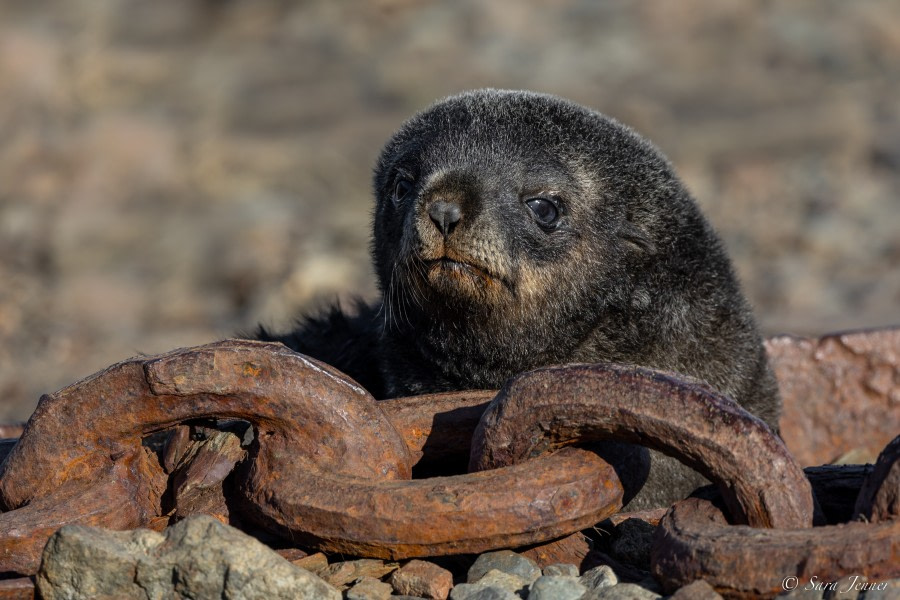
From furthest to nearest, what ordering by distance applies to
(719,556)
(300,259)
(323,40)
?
1. (323,40)
2. (300,259)
3. (719,556)

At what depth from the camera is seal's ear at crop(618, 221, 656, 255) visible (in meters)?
4.45

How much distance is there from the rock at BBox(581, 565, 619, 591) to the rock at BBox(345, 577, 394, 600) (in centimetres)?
41

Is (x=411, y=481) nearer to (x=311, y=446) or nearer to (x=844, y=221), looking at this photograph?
(x=311, y=446)

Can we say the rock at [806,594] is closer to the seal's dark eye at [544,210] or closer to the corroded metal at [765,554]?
the corroded metal at [765,554]

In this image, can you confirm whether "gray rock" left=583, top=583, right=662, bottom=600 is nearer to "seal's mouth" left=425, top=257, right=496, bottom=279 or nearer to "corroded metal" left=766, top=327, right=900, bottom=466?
"seal's mouth" left=425, top=257, right=496, bottom=279

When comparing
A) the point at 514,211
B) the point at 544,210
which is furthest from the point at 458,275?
the point at 544,210

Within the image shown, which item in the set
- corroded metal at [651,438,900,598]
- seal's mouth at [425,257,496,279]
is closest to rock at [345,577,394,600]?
corroded metal at [651,438,900,598]

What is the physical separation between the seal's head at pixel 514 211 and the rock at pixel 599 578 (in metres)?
1.59

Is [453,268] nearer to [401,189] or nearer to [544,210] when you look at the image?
[544,210]

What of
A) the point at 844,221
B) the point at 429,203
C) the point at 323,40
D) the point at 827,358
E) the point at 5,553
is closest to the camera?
the point at 5,553

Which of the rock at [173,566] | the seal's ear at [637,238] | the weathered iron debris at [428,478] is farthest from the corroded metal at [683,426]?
the seal's ear at [637,238]

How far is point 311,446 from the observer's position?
262 cm

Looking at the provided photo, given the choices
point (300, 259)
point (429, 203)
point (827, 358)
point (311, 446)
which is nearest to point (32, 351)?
point (300, 259)

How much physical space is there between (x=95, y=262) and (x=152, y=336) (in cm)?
191
